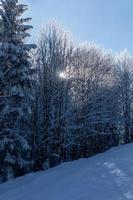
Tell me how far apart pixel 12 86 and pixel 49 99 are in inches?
355

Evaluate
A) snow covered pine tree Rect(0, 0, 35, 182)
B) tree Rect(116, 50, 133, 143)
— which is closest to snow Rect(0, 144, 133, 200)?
snow covered pine tree Rect(0, 0, 35, 182)

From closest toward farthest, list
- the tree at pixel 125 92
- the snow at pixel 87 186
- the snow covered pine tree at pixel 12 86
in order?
the snow at pixel 87 186, the snow covered pine tree at pixel 12 86, the tree at pixel 125 92

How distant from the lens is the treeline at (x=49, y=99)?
22.0 meters

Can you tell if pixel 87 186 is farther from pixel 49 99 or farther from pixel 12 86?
pixel 49 99

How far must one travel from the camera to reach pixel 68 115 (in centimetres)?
3238

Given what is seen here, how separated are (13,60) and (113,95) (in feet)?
73.5

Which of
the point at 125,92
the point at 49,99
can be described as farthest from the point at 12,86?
the point at 125,92

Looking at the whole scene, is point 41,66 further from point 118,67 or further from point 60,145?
point 118,67

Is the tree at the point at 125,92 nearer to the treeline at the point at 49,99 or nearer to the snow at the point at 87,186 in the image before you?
the treeline at the point at 49,99

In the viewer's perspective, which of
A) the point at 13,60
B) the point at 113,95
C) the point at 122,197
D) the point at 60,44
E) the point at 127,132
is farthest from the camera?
the point at 127,132

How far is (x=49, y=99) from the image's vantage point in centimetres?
3112

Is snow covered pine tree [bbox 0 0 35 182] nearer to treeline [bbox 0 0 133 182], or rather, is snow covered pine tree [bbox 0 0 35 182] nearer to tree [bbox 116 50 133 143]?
treeline [bbox 0 0 133 182]

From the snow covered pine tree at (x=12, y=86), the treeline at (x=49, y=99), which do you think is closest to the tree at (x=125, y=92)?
the treeline at (x=49, y=99)

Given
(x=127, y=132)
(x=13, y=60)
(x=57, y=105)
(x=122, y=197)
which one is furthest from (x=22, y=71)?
(x=127, y=132)
